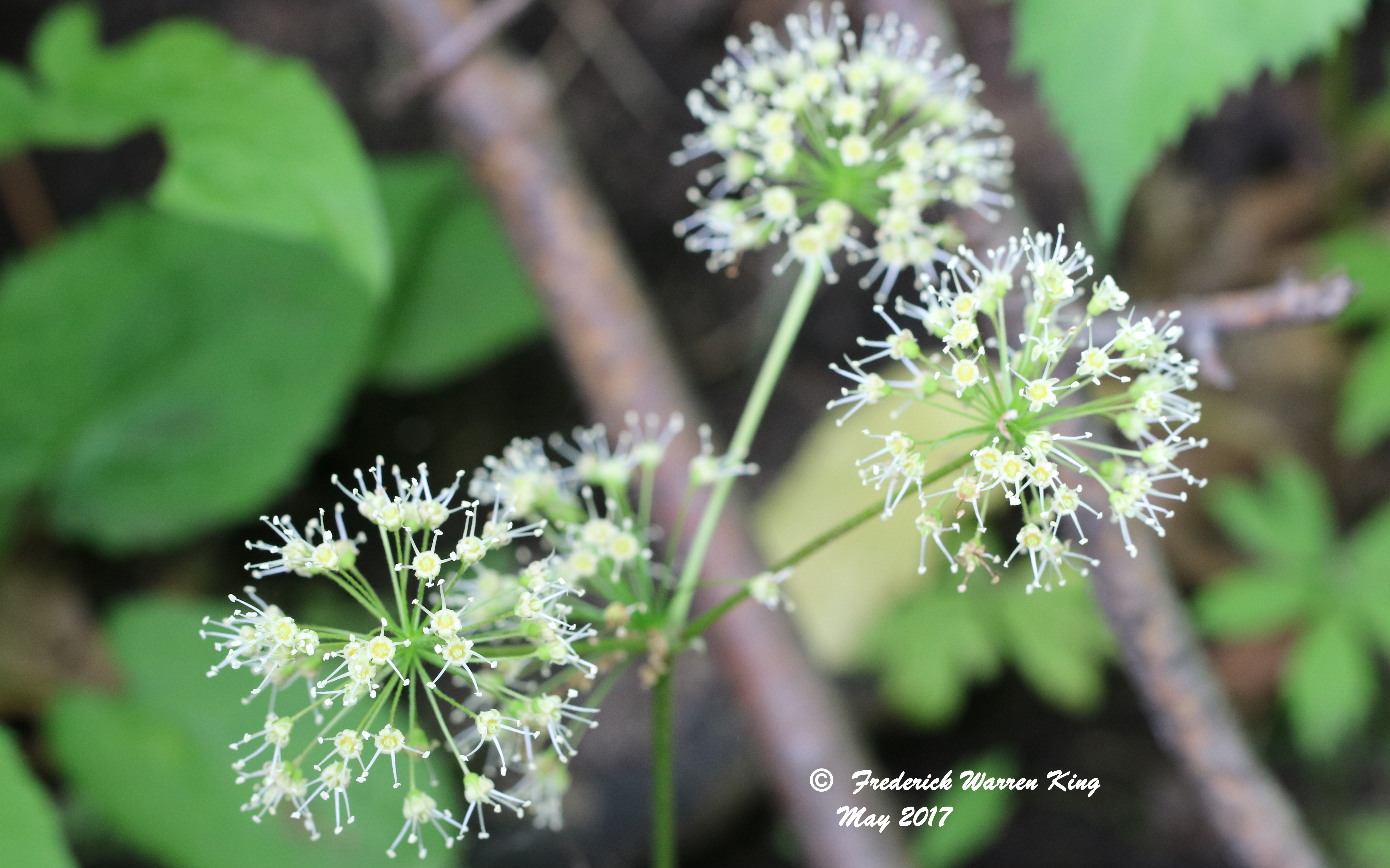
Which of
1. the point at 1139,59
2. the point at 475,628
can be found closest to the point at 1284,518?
the point at 1139,59

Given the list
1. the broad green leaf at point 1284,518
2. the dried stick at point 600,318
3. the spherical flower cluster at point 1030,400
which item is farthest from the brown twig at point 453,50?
the broad green leaf at point 1284,518

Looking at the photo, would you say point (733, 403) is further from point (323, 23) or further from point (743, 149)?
point (323, 23)

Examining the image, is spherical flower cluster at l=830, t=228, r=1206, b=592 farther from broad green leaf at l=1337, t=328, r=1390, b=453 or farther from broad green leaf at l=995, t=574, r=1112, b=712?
broad green leaf at l=1337, t=328, r=1390, b=453

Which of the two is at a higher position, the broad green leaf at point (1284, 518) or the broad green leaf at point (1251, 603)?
the broad green leaf at point (1284, 518)

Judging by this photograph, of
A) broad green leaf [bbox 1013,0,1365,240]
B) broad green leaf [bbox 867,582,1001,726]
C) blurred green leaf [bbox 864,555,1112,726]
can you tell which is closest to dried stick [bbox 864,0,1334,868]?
broad green leaf [bbox 1013,0,1365,240]

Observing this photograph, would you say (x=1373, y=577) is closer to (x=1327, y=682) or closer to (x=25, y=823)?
(x=1327, y=682)

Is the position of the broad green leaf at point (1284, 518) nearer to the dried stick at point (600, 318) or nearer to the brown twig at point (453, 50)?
the dried stick at point (600, 318)

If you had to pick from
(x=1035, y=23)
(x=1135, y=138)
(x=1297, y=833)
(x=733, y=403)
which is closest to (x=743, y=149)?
(x=1035, y=23)

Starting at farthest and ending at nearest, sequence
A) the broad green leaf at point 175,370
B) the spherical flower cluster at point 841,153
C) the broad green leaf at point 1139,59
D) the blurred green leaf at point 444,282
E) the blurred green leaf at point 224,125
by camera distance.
A: the blurred green leaf at point 444,282, the broad green leaf at point 175,370, the blurred green leaf at point 224,125, the broad green leaf at point 1139,59, the spherical flower cluster at point 841,153
